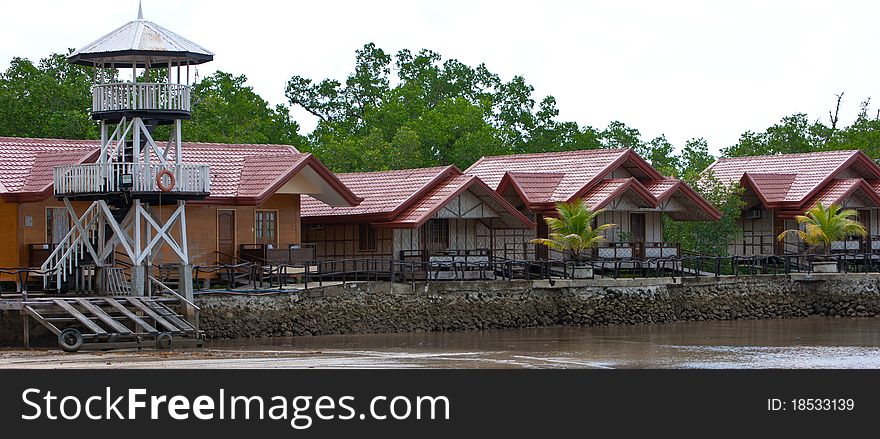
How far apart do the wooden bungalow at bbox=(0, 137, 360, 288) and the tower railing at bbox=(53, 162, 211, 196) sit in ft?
2.44

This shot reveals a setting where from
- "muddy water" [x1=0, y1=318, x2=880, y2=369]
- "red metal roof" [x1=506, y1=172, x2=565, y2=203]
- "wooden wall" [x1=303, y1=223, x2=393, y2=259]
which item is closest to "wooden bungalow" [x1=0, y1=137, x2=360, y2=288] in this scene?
"wooden wall" [x1=303, y1=223, x2=393, y2=259]

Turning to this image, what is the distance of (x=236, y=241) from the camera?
44.3m

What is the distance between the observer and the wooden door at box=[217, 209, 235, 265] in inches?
1735

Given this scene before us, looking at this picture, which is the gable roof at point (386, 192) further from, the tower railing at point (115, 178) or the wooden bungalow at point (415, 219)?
the tower railing at point (115, 178)

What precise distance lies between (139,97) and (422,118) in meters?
34.0

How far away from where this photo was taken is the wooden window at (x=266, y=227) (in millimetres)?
45000

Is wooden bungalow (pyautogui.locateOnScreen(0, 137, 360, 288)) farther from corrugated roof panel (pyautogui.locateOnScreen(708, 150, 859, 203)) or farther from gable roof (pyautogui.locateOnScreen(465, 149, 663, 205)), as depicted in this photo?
corrugated roof panel (pyautogui.locateOnScreen(708, 150, 859, 203))

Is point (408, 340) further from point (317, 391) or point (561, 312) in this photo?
point (317, 391)

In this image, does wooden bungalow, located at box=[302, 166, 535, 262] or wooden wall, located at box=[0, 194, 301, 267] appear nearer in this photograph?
wooden wall, located at box=[0, 194, 301, 267]

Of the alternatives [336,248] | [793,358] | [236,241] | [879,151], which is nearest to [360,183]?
[336,248]

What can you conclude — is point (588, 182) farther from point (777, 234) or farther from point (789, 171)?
point (789, 171)

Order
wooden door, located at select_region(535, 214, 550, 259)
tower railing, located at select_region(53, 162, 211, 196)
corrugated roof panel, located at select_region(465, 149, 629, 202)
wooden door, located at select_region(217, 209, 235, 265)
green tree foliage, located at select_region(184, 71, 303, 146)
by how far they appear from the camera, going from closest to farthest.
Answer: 1. tower railing, located at select_region(53, 162, 211, 196)
2. wooden door, located at select_region(217, 209, 235, 265)
3. corrugated roof panel, located at select_region(465, 149, 629, 202)
4. wooden door, located at select_region(535, 214, 550, 259)
5. green tree foliage, located at select_region(184, 71, 303, 146)

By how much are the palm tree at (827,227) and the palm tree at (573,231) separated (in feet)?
28.6

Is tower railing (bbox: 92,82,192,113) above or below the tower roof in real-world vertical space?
below
